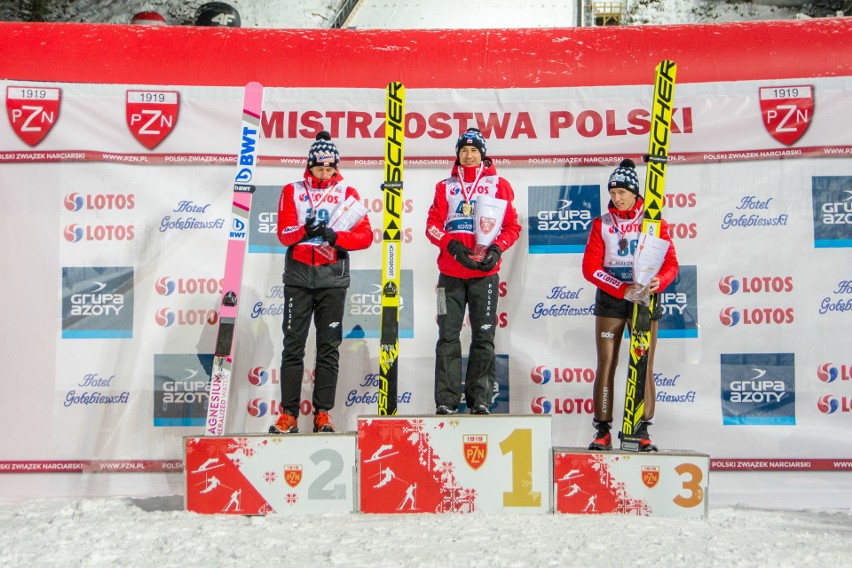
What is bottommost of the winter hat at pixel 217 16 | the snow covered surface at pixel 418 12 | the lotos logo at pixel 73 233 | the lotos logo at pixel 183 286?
the lotos logo at pixel 183 286

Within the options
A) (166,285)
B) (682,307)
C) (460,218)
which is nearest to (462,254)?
(460,218)

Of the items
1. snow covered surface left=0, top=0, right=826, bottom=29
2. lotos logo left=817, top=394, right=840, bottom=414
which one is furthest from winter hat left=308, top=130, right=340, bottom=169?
snow covered surface left=0, top=0, right=826, bottom=29

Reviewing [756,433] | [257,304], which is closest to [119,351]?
[257,304]

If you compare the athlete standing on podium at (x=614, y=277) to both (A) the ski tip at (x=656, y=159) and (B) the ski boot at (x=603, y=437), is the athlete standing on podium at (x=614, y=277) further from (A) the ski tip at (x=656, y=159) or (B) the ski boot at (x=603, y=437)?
(A) the ski tip at (x=656, y=159)

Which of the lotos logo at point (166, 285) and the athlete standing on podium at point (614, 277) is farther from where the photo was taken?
the lotos logo at point (166, 285)

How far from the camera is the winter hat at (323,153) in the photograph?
3.99 metres

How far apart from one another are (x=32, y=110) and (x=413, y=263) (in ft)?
7.47

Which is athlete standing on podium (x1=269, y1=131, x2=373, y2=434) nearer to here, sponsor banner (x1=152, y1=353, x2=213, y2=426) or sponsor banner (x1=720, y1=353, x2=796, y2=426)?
sponsor banner (x1=152, y1=353, x2=213, y2=426)

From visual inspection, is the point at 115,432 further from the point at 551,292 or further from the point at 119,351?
the point at 551,292

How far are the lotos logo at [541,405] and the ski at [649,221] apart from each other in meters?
0.63

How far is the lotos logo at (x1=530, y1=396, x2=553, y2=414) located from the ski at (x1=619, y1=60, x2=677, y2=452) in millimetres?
626

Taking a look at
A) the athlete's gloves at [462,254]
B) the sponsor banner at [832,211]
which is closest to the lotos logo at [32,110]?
the athlete's gloves at [462,254]

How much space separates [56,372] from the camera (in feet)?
14.5

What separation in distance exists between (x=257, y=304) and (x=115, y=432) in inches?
40.5
